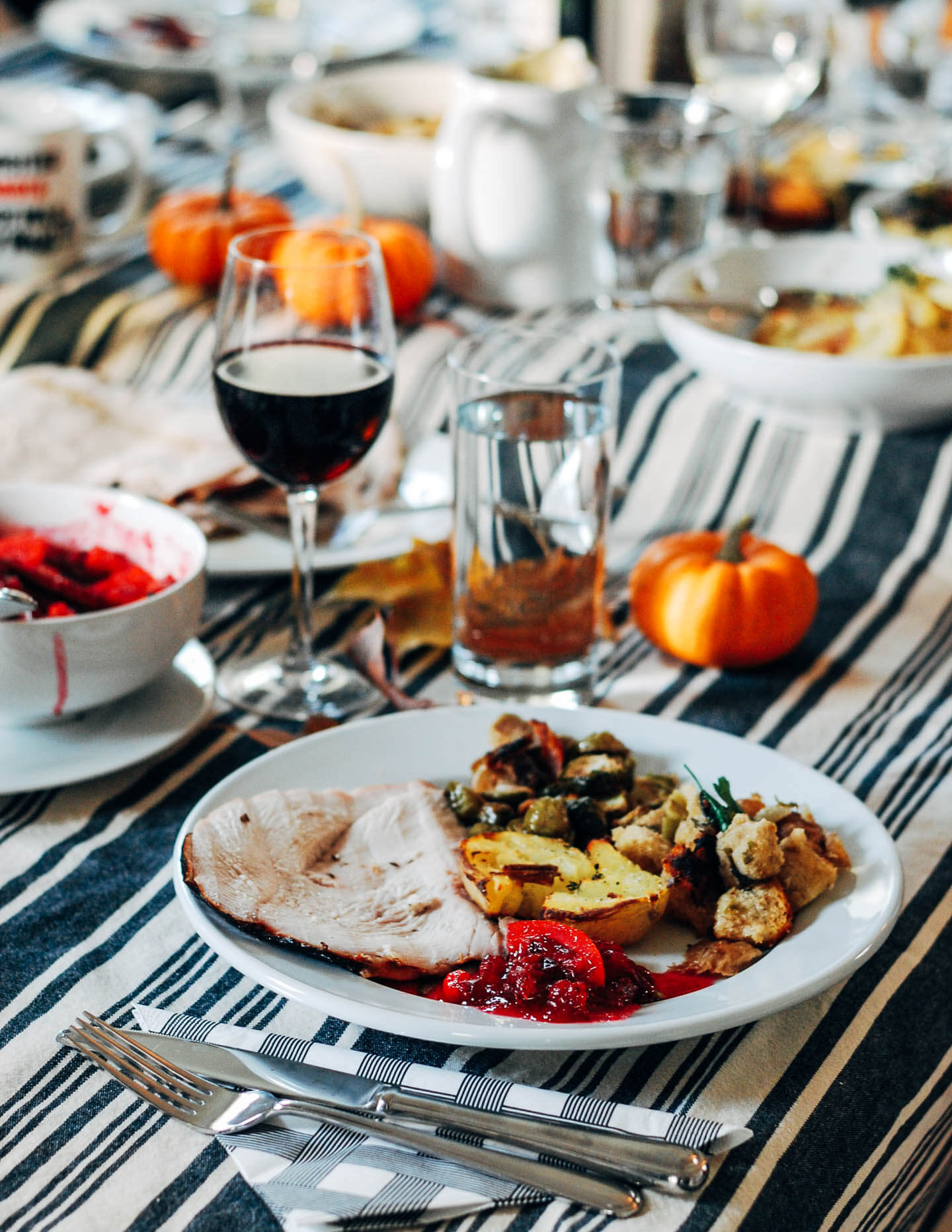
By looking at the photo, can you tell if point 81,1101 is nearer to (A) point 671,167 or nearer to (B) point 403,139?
(A) point 671,167

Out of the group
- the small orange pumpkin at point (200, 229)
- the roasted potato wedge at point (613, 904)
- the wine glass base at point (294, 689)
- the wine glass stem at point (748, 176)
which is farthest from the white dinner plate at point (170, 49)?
the roasted potato wedge at point (613, 904)

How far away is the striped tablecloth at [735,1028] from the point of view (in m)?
0.63

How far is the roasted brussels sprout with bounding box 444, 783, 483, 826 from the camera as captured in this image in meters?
0.82

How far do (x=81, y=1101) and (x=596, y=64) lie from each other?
183cm

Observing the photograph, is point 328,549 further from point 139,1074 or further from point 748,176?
point 748,176

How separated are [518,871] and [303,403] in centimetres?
39

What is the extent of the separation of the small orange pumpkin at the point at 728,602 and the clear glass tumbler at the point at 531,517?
78mm

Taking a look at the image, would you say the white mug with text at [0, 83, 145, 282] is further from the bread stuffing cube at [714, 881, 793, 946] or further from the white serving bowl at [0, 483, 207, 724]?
the bread stuffing cube at [714, 881, 793, 946]

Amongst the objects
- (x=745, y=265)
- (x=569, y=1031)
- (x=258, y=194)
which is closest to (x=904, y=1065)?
(x=569, y=1031)

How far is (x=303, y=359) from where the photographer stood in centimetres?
97

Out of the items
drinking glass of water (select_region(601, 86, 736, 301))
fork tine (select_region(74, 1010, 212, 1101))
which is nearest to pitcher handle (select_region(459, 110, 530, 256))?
drinking glass of water (select_region(601, 86, 736, 301))

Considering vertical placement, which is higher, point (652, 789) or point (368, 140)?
point (368, 140)

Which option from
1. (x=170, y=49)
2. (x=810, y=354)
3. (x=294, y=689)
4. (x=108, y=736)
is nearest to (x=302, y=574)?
(x=294, y=689)

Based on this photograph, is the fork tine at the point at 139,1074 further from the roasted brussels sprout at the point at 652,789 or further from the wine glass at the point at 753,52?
the wine glass at the point at 753,52
